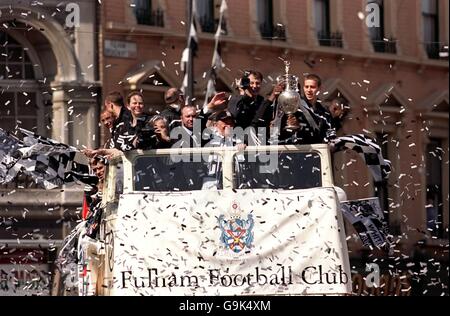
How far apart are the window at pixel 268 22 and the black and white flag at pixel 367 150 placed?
130 cm

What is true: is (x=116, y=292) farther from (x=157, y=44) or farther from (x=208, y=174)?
(x=157, y=44)

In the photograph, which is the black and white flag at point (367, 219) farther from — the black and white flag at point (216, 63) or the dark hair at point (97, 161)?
the dark hair at point (97, 161)

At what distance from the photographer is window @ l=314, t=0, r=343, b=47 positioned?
13117 millimetres

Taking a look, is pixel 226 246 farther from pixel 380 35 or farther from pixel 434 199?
pixel 380 35

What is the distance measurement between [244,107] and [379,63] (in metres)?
2.30

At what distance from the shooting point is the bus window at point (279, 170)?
11656 millimetres

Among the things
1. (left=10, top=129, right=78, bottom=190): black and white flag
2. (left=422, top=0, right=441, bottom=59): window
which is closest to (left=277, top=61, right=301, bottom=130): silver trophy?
(left=10, top=129, right=78, bottom=190): black and white flag

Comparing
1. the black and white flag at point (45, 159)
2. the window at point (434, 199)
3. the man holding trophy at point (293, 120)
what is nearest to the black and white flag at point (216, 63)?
the man holding trophy at point (293, 120)

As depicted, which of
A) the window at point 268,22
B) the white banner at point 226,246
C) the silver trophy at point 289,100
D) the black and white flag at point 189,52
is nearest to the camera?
the white banner at point 226,246

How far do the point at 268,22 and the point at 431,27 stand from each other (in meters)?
2.78

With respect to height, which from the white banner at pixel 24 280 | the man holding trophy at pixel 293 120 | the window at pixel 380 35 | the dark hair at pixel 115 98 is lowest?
the white banner at pixel 24 280

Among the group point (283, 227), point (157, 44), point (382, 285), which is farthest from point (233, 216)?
point (157, 44)

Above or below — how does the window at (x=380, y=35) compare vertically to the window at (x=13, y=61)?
above

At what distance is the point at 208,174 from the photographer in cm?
1170
